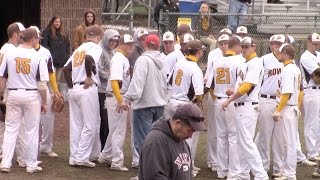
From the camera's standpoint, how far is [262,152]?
12547 mm

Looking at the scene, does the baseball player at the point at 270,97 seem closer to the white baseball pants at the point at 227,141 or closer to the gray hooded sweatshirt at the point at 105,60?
the white baseball pants at the point at 227,141

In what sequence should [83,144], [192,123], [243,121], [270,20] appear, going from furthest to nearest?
[270,20], [83,144], [243,121], [192,123]

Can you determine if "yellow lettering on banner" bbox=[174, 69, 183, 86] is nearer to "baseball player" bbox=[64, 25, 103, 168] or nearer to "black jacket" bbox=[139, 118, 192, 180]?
"baseball player" bbox=[64, 25, 103, 168]

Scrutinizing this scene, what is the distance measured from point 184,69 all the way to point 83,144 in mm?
1963

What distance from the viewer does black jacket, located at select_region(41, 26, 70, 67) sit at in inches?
627

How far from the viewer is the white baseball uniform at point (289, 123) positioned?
11.6 m

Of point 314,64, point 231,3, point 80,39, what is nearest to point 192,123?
point 314,64

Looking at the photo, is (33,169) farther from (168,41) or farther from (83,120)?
(168,41)

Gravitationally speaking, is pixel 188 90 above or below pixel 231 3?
below

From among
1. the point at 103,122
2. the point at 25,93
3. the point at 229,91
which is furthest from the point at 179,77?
the point at 25,93

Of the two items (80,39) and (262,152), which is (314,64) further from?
(80,39)

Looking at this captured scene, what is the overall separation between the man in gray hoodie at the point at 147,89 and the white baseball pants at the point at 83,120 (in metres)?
0.68

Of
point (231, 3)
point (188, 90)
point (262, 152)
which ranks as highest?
point (231, 3)

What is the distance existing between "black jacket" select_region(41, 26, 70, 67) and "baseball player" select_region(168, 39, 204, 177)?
476 cm
